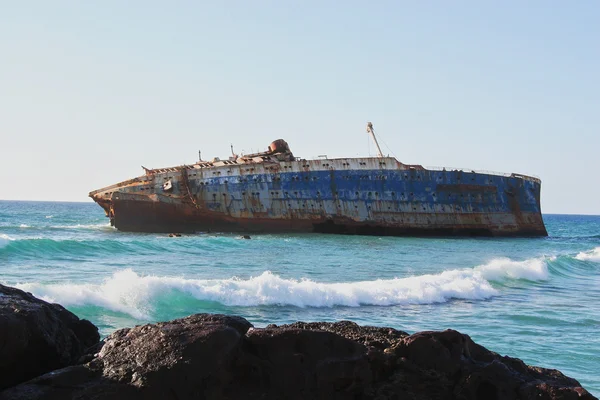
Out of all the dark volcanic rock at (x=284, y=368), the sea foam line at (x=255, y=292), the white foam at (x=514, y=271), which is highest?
the dark volcanic rock at (x=284, y=368)

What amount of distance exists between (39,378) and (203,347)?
97 centimetres

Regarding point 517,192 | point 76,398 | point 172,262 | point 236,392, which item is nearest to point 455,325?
point 236,392

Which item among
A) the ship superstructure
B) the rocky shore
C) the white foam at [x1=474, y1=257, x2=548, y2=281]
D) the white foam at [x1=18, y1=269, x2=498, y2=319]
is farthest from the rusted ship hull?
the rocky shore

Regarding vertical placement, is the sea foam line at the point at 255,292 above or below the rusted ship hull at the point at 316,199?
below

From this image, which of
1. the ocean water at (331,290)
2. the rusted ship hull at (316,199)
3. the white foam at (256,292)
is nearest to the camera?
the ocean water at (331,290)

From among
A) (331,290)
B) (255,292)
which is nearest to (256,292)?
(255,292)

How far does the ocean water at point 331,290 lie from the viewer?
35.3ft

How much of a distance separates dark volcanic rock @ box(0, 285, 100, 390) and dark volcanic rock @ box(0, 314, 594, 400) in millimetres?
230

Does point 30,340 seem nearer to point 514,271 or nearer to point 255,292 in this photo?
point 255,292

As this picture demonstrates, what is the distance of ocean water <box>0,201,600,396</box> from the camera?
1076 centimetres

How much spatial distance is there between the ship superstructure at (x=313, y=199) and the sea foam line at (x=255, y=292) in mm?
25395

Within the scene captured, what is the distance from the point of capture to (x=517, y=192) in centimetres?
4566

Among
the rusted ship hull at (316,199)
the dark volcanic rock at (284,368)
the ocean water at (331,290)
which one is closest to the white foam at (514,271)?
the ocean water at (331,290)

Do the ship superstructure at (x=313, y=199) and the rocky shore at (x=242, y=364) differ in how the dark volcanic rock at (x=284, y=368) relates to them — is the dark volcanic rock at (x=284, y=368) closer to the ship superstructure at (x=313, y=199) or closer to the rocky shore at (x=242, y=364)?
the rocky shore at (x=242, y=364)
